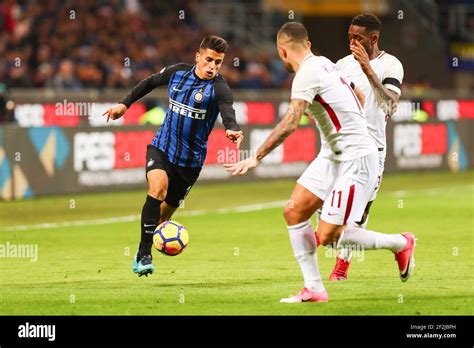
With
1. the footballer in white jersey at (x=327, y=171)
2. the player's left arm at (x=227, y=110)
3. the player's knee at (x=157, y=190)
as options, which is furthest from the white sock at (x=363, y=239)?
the player's knee at (x=157, y=190)

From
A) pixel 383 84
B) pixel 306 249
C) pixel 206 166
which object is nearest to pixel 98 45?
pixel 206 166

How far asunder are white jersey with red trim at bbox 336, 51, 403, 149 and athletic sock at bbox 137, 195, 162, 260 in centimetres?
223

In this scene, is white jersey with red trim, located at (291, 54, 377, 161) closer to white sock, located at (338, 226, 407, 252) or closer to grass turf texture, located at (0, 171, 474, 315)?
white sock, located at (338, 226, 407, 252)

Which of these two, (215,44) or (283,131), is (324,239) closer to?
(283,131)

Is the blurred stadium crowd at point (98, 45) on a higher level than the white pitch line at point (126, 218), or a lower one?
higher

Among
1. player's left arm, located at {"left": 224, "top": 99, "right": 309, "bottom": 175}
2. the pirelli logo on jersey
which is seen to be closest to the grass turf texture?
player's left arm, located at {"left": 224, "top": 99, "right": 309, "bottom": 175}

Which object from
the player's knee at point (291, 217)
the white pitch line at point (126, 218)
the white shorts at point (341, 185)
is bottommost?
the white pitch line at point (126, 218)

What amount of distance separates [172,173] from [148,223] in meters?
0.61

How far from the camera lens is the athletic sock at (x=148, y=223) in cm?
1130

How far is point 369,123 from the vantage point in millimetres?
11391

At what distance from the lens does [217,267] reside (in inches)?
500

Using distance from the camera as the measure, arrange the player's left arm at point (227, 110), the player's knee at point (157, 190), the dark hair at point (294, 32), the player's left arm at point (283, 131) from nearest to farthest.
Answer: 1. the player's left arm at point (283, 131)
2. the dark hair at point (294, 32)
3. the player's left arm at point (227, 110)
4. the player's knee at point (157, 190)

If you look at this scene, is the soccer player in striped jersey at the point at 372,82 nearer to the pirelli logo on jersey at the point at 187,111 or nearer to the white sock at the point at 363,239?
the white sock at the point at 363,239

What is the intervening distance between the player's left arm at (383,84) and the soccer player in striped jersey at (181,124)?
150cm
